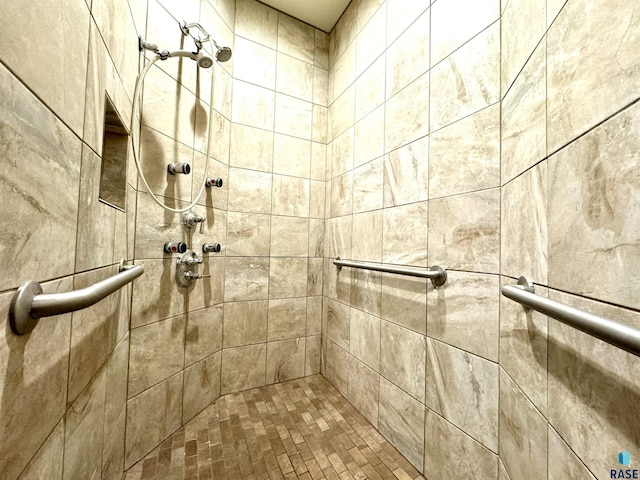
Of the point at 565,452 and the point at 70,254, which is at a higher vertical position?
the point at 70,254

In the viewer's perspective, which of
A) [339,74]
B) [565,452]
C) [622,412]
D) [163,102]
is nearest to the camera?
[622,412]

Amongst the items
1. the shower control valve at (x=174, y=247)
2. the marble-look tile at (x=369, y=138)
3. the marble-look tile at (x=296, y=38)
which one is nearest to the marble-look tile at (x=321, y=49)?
the marble-look tile at (x=296, y=38)

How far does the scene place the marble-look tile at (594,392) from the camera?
34cm

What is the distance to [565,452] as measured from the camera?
0.46m

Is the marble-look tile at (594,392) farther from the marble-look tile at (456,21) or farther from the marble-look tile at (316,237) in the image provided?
the marble-look tile at (316,237)

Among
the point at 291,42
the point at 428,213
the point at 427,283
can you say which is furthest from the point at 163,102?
the point at 427,283

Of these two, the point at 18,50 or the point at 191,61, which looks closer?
the point at 18,50

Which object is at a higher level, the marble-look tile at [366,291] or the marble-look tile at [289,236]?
the marble-look tile at [289,236]

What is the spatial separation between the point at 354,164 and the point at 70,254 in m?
1.36

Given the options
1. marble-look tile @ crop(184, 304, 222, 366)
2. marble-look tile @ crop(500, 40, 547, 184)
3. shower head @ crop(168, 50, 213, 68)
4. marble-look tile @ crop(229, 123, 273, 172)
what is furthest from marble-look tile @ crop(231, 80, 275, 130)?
marble-look tile @ crop(500, 40, 547, 184)

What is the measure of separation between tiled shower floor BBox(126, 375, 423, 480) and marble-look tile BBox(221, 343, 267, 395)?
0.09m

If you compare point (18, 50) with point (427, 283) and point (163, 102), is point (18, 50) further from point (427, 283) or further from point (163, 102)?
point (427, 283)

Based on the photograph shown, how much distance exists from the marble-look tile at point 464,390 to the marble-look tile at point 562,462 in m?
0.30

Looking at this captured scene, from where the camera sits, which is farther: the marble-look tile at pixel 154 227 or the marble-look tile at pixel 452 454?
the marble-look tile at pixel 154 227
